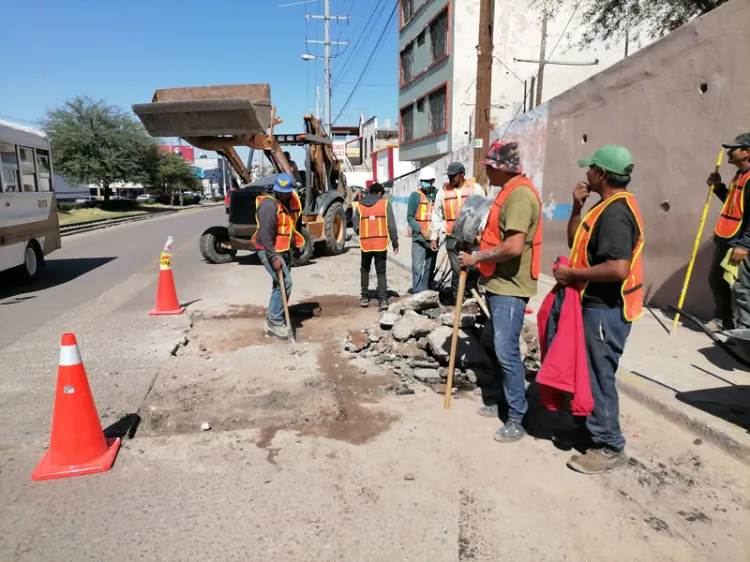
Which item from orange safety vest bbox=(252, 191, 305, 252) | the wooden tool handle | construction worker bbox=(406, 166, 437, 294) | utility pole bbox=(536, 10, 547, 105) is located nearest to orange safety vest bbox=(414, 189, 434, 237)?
construction worker bbox=(406, 166, 437, 294)

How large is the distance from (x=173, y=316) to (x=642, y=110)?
6575 mm

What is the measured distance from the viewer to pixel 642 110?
6.62 metres

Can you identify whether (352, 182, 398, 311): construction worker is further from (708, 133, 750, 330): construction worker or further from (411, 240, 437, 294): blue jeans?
(708, 133, 750, 330): construction worker

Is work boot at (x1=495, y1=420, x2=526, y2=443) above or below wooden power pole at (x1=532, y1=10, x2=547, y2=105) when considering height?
below

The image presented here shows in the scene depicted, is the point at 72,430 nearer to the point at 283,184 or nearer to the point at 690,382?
the point at 283,184

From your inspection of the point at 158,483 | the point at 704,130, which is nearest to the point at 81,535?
the point at 158,483

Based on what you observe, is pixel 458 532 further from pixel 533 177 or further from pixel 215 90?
pixel 215 90

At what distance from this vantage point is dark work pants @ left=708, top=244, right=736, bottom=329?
506 centimetres

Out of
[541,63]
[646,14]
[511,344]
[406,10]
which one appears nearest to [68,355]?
[511,344]

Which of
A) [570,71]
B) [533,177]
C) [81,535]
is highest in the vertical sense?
[570,71]

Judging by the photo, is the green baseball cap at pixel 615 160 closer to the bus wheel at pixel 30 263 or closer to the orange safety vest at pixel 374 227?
the orange safety vest at pixel 374 227

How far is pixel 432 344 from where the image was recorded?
4875mm

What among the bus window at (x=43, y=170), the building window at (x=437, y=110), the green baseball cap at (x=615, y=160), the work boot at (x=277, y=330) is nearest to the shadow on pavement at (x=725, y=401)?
the green baseball cap at (x=615, y=160)

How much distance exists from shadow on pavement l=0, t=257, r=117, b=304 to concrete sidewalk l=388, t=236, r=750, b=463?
→ 8597mm
